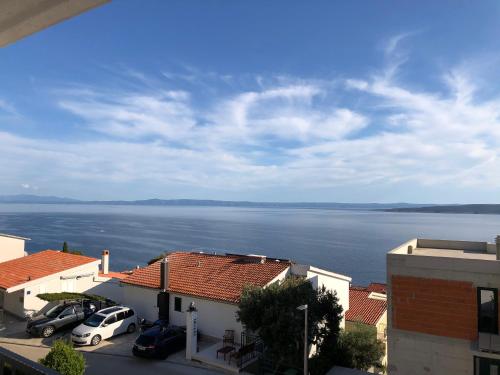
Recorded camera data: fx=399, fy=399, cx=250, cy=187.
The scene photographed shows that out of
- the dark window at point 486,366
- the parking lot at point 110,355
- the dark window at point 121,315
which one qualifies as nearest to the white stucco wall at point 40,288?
the parking lot at point 110,355

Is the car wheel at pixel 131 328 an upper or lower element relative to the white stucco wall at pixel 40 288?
lower

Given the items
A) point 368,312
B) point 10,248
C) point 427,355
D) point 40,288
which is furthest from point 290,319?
point 10,248

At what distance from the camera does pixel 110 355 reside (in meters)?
20.0

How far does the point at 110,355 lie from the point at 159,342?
2.52 meters

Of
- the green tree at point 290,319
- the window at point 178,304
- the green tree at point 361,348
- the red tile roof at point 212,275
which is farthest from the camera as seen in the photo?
the window at point 178,304

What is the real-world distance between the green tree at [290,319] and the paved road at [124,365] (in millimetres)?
2958

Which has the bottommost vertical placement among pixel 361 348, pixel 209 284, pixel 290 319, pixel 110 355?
pixel 361 348

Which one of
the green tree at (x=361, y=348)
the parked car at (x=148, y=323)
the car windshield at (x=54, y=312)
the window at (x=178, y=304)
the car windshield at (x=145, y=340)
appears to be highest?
the window at (x=178, y=304)

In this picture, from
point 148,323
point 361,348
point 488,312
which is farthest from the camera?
point 148,323

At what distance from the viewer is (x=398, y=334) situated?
16.6 m

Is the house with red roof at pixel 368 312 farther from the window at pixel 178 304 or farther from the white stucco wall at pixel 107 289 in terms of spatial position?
the white stucco wall at pixel 107 289

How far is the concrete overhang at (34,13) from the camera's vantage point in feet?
8.55

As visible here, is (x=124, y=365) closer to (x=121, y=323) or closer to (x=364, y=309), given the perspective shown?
(x=121, y=323)

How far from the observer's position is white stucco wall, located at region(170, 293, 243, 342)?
21.9m
